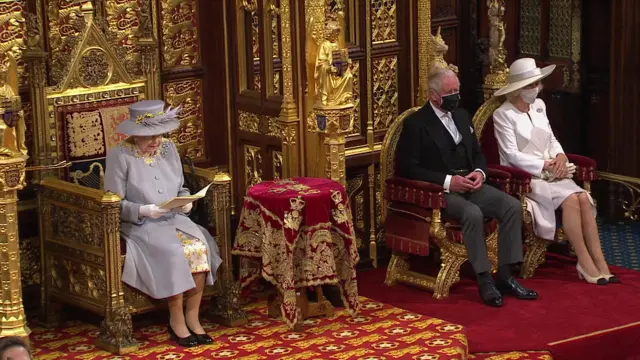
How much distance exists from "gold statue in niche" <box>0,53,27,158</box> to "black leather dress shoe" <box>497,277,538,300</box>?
2.91 meters

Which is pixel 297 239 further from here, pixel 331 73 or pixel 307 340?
pixel 331 73

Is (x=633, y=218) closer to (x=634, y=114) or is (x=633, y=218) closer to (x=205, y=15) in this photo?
(x=634, y=114)

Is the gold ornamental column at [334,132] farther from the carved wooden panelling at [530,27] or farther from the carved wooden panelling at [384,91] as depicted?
the carved wooden panelling at [530,27]

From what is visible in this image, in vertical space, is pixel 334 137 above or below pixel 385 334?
above

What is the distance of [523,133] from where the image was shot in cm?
907

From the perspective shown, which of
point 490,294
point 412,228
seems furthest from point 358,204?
point 490,294

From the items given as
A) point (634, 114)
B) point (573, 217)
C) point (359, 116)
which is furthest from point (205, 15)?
point (634, 114)

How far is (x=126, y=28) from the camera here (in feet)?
28.5

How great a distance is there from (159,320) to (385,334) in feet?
4.21

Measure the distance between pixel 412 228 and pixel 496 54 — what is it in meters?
1.46

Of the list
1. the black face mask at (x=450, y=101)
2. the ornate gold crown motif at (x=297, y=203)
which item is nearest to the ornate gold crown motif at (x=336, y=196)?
the ornate gold crown motif at (x=297, y=203)

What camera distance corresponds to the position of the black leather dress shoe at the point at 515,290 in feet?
28.2

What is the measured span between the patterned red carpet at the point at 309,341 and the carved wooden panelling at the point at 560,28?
3.11m

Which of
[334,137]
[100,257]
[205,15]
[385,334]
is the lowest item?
[385,334]
